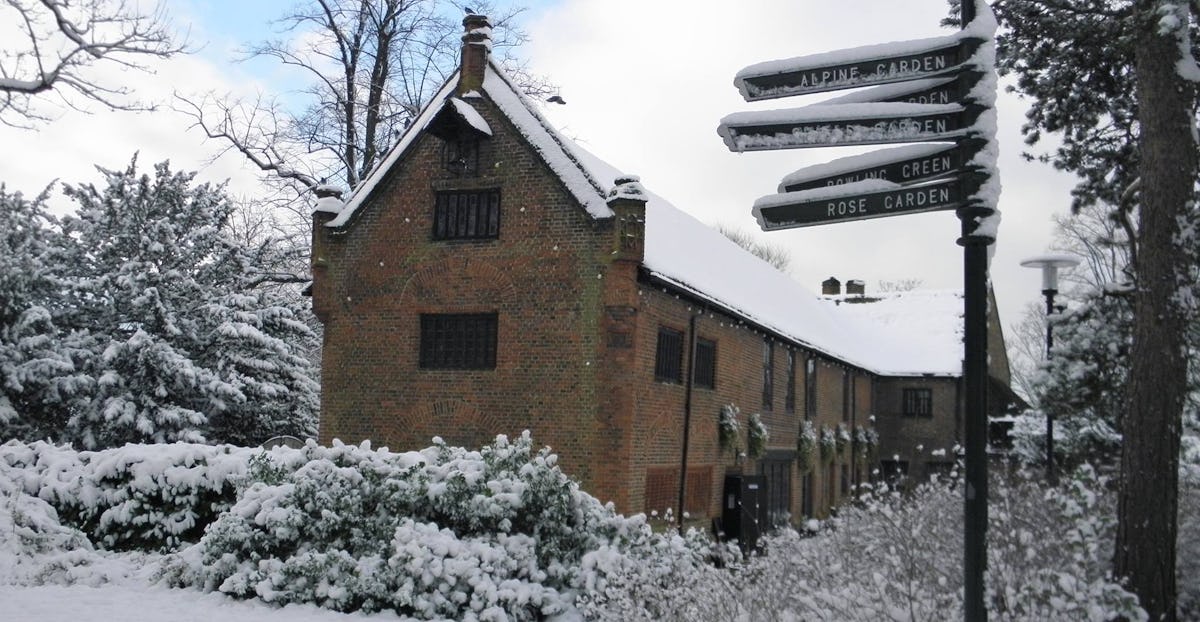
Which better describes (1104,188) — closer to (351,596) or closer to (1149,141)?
(1149,141)

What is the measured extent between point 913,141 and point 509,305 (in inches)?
535

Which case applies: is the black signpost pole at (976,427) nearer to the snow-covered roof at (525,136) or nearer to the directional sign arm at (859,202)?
the directional sign arm at (859,202)

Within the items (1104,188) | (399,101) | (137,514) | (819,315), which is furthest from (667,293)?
(819,315)

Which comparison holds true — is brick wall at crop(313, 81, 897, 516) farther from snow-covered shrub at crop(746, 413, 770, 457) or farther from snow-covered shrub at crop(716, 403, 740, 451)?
snow-covered shrub at crop(746, 413, 770, 457)

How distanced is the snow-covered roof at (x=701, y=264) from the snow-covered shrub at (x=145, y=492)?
21.3 feet

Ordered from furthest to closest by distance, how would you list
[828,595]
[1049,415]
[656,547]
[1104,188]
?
[1049,415], [1104,188], [656,547], [828,595]

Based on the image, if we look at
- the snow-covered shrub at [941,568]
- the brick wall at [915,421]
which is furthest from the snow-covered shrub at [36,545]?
the brick wall at [915,421]

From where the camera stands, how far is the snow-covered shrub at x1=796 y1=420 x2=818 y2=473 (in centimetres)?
2773

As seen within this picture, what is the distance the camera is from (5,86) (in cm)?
1673

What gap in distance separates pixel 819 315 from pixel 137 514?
26636mm

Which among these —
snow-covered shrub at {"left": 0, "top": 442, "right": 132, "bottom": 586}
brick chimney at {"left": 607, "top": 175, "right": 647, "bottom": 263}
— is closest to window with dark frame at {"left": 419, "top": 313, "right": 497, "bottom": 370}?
brick chimney at {"left": 607, "top": 175, "right": 647, "bottom": 263}

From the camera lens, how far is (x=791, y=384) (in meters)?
27.3

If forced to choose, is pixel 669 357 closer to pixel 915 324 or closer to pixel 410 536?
pixel 410 536

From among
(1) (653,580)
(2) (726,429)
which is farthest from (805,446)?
(1) (653,580)
